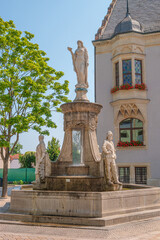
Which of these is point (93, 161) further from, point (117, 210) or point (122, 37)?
point (122, 37)

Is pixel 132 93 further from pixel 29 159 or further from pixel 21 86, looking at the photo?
pixel 29 159

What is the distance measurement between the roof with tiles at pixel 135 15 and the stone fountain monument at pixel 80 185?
13132 millimetres

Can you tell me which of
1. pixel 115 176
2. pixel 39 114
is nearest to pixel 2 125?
pixel 39 114

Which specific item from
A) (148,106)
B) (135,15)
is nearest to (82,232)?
(148,106)

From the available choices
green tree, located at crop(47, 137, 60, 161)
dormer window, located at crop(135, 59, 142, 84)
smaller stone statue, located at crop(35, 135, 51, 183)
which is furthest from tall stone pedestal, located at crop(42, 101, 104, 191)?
green tree, located at crop(47, 137, 60, 161)

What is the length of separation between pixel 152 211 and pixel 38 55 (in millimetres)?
14324

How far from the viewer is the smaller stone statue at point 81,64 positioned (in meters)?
12.8

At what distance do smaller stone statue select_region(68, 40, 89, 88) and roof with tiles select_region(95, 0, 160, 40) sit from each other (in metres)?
12.0

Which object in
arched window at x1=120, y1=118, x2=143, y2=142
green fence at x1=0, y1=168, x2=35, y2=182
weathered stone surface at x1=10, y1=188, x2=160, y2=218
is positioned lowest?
green fence at x1=0, y1=168, x2=35, y2=182

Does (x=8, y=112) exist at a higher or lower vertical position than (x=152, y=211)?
higher

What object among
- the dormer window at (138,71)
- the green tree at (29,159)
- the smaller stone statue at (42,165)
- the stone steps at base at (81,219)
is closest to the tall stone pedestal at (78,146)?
the smaller stone statue at (42,165)

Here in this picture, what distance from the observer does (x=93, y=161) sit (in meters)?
11.3

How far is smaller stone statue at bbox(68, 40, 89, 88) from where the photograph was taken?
41.9 ft

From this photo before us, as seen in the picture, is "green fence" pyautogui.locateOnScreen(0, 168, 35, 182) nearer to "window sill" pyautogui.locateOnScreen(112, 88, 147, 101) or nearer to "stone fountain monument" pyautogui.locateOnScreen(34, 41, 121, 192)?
"window sill" pyautogui.locateOnScreen(112, 88, 147, 101)
